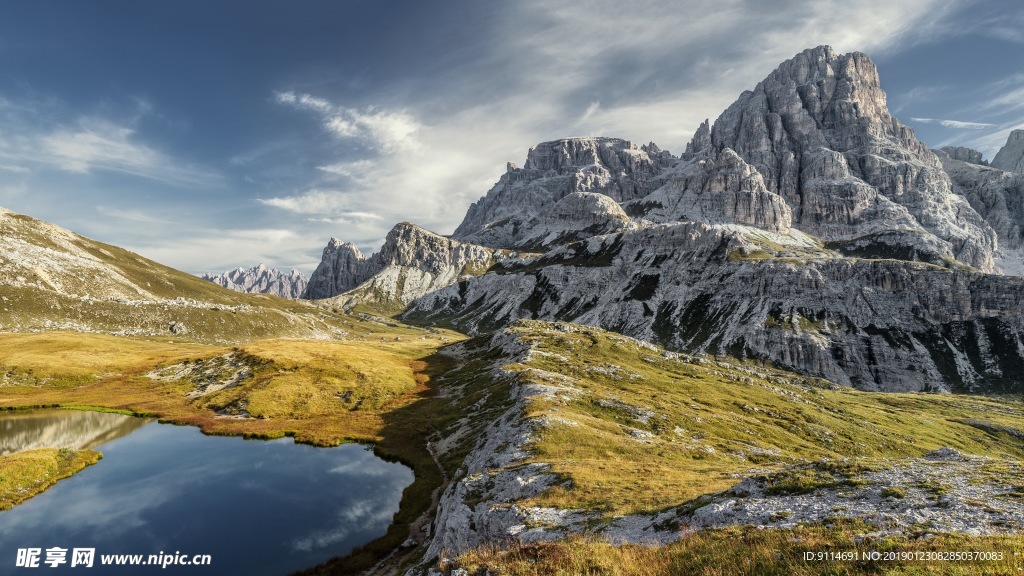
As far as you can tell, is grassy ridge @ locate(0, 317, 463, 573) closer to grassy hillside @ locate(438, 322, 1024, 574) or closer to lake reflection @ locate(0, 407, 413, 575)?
lake reflection @ locate(0, 407, 413, 575)

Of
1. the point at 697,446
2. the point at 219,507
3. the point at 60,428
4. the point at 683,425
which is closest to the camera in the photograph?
the point at 219,507

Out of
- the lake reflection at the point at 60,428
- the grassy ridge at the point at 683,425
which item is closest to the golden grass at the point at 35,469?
the lake reflection at the point at 60,428

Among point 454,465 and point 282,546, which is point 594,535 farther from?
point 454,465

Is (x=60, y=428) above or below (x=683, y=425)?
below

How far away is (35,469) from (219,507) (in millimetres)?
29774

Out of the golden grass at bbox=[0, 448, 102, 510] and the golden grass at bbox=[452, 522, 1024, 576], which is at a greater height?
the golden grass at bbox=[452, 522, 1024, 576]

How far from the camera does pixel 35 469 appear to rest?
56844mm

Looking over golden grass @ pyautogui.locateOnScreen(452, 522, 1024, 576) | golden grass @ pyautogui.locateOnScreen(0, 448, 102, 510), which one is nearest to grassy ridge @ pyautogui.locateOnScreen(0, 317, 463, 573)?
golden grass @ pyautogui.locateOnScreen(0, 448, 102, 510)

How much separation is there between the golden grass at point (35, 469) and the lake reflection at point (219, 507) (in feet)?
4.79

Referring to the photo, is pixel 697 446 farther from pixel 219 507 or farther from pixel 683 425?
pixel 219 507

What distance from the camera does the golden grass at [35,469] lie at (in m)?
51.2

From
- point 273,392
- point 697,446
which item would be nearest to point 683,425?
point 697,446

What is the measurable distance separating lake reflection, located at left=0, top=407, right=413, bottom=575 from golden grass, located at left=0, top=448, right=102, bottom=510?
1.46 meters

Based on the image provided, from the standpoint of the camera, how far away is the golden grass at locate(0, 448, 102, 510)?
51.2 m
